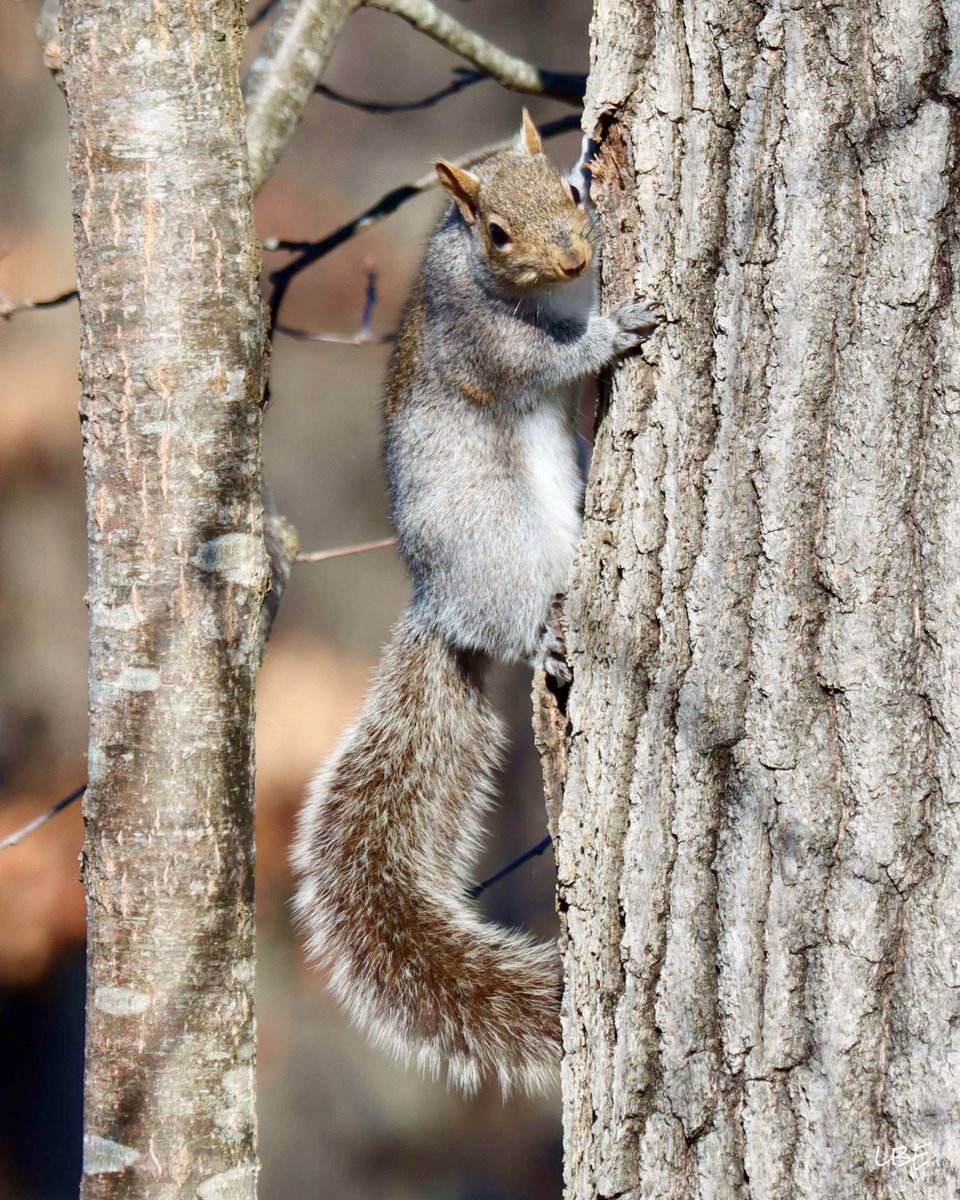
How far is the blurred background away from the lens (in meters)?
3.38

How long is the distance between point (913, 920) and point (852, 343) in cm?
45

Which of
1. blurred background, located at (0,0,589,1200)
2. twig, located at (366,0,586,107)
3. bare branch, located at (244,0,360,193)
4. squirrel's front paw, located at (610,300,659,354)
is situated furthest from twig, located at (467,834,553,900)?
blurred background, located at (0,0,589,1200)

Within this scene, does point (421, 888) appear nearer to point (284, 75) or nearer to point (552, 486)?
point (552, 486)

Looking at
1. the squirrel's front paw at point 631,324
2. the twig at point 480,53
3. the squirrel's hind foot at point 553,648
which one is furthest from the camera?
the twig at point 480,53

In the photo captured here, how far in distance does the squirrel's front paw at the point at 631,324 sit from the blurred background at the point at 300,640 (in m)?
2.23

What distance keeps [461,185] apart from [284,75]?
1.07 ft

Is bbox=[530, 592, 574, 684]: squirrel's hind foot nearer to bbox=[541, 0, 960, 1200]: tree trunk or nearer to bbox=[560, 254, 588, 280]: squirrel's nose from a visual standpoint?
bbox=[541, 0, 960, 1200]: tree trunk

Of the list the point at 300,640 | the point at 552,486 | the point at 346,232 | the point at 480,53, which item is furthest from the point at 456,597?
the point at 300,640

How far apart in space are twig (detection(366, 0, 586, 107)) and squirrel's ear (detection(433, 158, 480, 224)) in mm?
433

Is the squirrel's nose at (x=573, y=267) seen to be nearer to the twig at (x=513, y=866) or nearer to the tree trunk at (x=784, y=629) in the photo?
the tree trunk at (x=784, y=629)

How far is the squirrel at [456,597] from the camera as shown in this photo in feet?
5.24

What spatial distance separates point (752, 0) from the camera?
1037mm

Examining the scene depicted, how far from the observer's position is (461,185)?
5.74 feet

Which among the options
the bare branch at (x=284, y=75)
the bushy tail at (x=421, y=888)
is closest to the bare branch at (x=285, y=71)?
the bare branch at (x=284, y=75)
